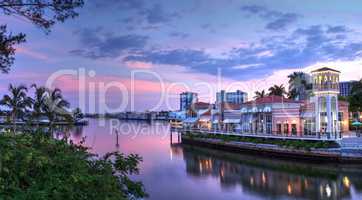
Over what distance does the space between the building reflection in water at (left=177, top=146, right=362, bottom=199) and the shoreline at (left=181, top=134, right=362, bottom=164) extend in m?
1.70

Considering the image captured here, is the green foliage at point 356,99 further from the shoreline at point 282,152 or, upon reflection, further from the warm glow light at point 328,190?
the warm glow light at point 328,190

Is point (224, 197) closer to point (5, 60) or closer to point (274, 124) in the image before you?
point (5, 60)

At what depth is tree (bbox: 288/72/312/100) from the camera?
61.0 metres

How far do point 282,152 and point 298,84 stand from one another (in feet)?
104

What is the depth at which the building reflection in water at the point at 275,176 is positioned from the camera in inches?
826

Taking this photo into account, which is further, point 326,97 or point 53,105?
point 326,97

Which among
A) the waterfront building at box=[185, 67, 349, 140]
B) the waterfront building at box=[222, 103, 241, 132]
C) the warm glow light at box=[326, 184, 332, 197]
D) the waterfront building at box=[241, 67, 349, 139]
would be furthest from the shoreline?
the warm glow light at box=[326, 184, 332, 197]

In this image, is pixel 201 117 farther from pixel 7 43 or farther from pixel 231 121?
pixel 7 43

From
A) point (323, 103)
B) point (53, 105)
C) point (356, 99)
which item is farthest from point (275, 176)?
point (356, 99)

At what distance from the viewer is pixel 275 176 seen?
25547 mm

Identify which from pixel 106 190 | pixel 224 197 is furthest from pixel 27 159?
pixel 224 197

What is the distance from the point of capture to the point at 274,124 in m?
41.8

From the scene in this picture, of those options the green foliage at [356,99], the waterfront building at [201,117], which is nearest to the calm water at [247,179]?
the green foliage at [356,99]

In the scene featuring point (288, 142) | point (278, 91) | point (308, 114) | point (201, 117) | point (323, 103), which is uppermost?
point (278, 91)
